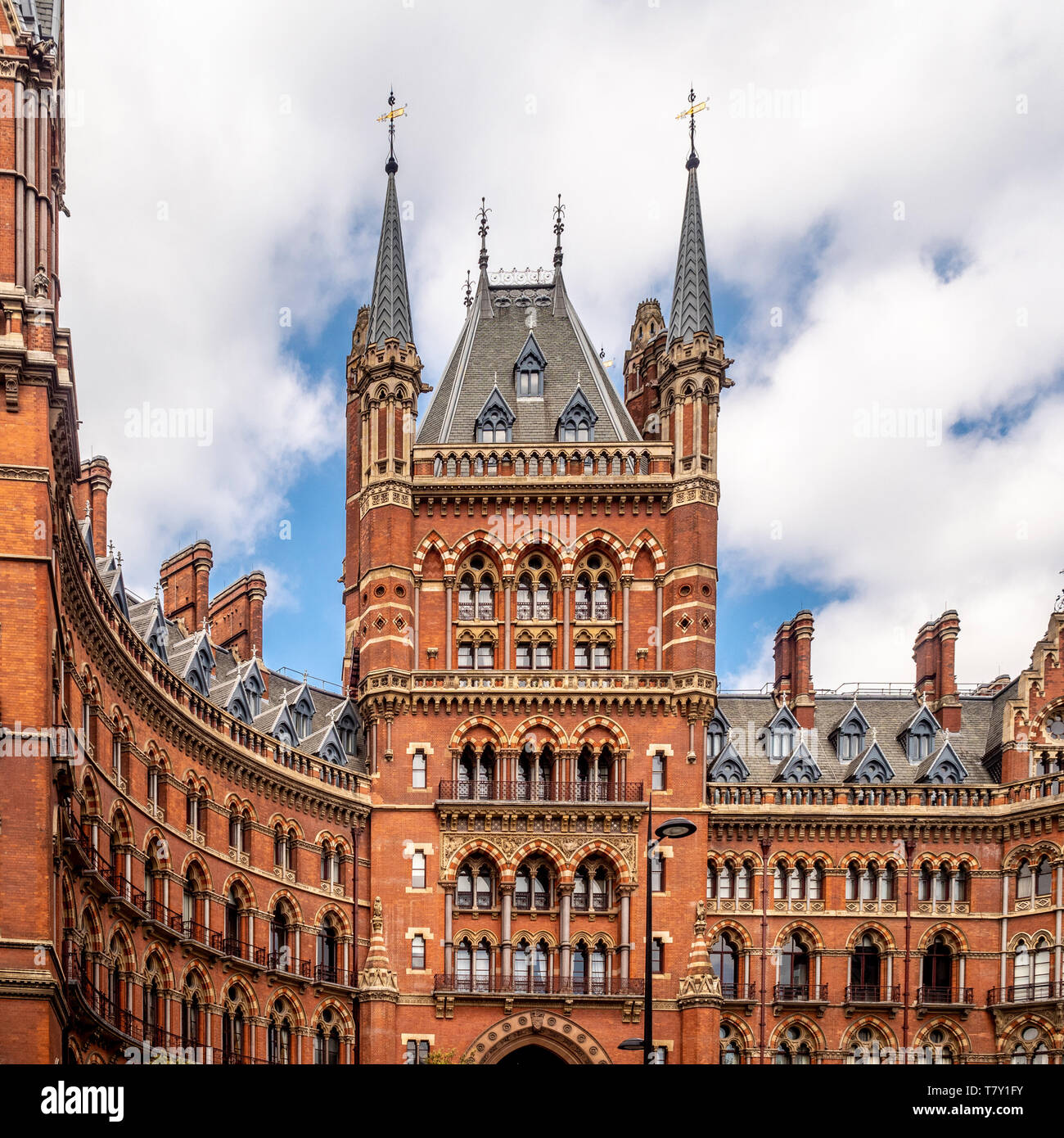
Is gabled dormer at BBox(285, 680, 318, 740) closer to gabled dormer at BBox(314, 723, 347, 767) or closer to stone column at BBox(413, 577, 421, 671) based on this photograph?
gabled dormer at BBox(314, 723, 347, 767)

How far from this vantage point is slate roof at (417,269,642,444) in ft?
278

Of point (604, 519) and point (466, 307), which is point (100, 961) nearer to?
point (604, 519)

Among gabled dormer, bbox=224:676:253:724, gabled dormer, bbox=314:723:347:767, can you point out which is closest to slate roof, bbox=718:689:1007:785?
gabled dormer, bbox=314:723:347:767

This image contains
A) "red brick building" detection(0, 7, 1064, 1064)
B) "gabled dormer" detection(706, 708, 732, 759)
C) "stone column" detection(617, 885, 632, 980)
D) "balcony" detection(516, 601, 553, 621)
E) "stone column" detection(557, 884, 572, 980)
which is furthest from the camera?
"gabled dormer" detection(706, 708, 732, 759)

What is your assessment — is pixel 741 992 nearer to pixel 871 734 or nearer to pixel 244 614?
pixel 871 734

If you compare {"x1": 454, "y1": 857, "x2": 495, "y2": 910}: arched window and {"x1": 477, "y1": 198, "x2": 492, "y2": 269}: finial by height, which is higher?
{"x1": 477, "y1": 198, "x2": 492, "y2": 269}: finial

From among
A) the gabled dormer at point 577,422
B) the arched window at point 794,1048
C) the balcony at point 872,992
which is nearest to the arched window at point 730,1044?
the arched window at point 794,1048

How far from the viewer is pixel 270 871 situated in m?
71.7

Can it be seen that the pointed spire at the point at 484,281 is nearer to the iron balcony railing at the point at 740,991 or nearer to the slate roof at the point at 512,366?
the slate roof at the point at 512,366

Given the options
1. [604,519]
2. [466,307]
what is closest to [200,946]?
[604,519]

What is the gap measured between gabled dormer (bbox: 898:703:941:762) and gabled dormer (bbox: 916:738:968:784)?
7.27 feet

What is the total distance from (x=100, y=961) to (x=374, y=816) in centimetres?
2381

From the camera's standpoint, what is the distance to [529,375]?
8688cm

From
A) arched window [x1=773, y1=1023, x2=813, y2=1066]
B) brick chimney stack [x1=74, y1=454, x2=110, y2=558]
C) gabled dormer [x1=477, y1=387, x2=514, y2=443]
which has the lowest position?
arched window [x1=773, y1=1023, x2=813, y2=1066]
